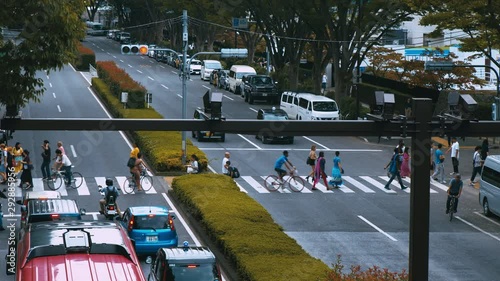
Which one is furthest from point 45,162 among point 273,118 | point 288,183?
point 273,118

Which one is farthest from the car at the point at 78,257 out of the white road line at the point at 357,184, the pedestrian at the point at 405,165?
the pedestrian at the point at 405,165

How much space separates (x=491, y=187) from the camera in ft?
106

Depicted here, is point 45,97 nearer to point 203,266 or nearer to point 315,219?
point 315,219

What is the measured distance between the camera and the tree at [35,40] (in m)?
19.5

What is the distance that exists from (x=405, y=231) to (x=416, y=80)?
96.2 feet

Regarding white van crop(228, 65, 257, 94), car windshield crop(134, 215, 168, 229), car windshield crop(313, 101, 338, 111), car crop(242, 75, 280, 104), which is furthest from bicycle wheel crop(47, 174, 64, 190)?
white van crop(228, 65, 257, 94)

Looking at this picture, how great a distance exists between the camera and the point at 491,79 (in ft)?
245

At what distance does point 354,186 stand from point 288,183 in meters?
2.69

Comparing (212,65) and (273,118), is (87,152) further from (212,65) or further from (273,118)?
(212,65)

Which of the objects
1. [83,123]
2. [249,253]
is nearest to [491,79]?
[249,253]

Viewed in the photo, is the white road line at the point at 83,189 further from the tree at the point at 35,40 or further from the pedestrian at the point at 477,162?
the pedestrian at the point at 477,162

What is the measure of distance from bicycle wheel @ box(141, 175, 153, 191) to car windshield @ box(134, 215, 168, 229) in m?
10.5

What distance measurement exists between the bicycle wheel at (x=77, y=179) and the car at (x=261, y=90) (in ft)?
94.0

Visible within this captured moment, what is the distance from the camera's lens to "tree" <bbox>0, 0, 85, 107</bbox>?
19516mm
